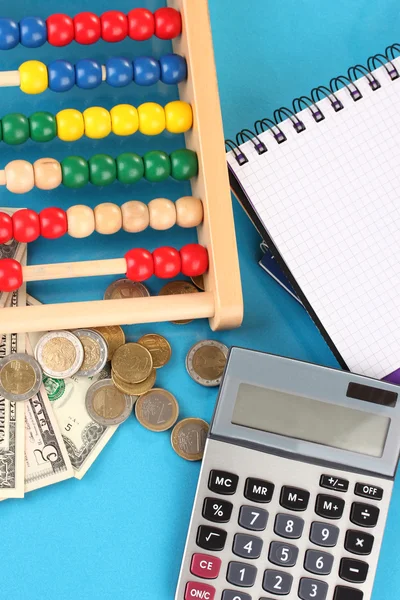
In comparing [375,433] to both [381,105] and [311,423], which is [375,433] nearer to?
[311,423]

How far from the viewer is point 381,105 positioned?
0.86 meters

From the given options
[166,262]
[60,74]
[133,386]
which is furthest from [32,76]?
[133,386]

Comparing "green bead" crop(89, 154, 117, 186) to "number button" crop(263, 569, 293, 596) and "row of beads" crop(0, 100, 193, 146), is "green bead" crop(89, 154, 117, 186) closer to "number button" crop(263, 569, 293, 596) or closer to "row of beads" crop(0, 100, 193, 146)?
"row of beads" crop(0, 100, 193, 146)

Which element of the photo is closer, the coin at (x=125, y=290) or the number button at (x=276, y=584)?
the number button at (x=276, y=584)

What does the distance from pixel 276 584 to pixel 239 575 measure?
0.12 ft

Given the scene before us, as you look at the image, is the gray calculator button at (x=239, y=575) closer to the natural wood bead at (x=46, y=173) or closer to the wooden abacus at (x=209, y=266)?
the wooden abacus at (x=209, y=266)

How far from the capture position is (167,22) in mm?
819

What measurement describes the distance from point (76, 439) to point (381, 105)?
1.64 ft

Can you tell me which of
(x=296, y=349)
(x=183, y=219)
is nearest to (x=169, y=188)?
(x=183, y=219)

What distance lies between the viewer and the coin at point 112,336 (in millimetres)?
833

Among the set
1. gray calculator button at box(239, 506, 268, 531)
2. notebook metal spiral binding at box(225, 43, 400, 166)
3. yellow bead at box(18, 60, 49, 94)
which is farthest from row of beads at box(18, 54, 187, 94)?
gray calculator button at box(239, 506, 268, 531)

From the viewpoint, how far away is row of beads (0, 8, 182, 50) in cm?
80

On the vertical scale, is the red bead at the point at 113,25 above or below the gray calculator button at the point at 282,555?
above

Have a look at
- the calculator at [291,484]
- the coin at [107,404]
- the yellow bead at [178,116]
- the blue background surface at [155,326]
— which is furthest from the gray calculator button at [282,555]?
the yellow bead at [178,116]
